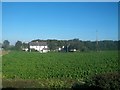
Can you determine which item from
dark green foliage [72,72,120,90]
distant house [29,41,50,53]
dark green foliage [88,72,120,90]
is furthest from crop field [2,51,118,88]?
distant house [29,41,50,53]

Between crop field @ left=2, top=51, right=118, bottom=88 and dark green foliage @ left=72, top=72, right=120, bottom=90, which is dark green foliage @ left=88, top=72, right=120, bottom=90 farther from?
crop field @ left=2, top=51, right=118, bottom=88

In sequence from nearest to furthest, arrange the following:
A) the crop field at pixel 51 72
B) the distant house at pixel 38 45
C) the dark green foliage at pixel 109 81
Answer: the dark green foliage at pixel 109 81 → the crop field at pixel 51 72 → the distant house at pixel 38 45

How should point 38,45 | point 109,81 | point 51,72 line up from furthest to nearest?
point 38,45 → point 51,72 → point 109,81

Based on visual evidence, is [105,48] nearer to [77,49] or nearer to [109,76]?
[77,49]

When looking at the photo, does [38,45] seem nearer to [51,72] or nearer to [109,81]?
[51,72]

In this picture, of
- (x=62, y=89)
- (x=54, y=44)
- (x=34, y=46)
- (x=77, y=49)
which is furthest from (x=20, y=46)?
(x=62, y=89)

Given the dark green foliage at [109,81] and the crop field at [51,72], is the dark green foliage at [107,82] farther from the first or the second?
the crop field at [51,72]

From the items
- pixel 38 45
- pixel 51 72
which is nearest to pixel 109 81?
pixel 51 72

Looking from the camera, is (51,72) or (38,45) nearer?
(51,72)

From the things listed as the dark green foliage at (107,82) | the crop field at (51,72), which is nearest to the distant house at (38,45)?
the crop field at (51,72)

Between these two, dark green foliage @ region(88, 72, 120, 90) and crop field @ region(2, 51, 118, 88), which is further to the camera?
crop field @ region(2, 51, 118, 88)

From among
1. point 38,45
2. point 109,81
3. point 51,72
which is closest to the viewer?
point 109,81

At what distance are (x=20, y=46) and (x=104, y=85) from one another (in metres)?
111

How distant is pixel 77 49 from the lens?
313 feet
